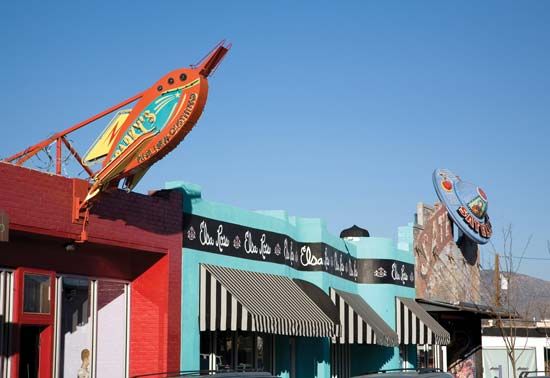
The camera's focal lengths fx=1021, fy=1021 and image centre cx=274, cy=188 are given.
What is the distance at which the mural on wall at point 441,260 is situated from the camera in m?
34.1

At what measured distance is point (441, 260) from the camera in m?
35.8

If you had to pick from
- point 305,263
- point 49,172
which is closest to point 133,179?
point 49,172

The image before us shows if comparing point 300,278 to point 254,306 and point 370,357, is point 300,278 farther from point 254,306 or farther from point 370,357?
point 370,357

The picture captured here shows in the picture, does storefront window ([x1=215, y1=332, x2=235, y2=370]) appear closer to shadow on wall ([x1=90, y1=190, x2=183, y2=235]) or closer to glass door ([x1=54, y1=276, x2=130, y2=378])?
glass door ([x1=54, y1=276, x2=130, y2=378])

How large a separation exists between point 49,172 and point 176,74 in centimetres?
257

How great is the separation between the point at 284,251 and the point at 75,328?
6.94m

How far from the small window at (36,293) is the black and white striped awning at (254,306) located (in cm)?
382

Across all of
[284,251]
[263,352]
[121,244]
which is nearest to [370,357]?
[263,352]

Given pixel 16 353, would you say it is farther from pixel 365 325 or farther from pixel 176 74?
pixel 365 325

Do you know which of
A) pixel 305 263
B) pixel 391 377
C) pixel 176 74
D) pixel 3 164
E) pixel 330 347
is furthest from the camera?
pixel 330 347

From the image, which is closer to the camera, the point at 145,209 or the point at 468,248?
the point at 145,209

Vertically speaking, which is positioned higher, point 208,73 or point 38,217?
point 208,73

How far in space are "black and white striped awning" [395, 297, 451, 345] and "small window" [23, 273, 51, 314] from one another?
14.9 meters

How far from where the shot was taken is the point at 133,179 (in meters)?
17.1
